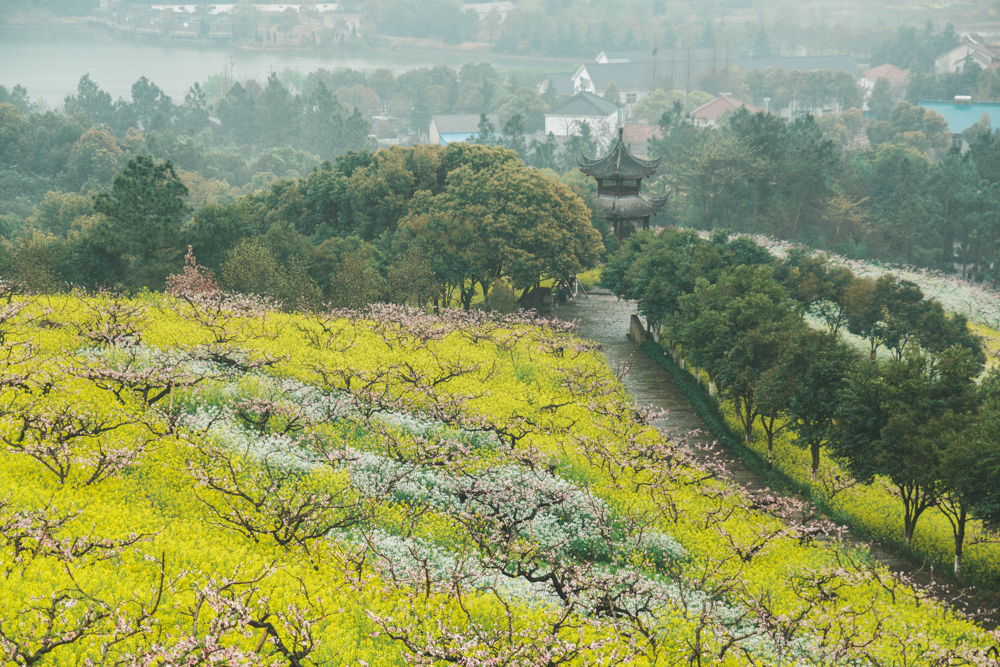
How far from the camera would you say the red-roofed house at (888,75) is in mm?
155500

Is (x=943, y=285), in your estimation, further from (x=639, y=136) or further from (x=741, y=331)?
(x=639, y=136)

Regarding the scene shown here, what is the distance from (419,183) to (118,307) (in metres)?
29.1

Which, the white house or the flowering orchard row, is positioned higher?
the white house

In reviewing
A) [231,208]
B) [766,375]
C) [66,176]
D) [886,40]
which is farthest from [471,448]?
[886,40]

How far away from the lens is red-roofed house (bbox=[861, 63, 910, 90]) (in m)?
156

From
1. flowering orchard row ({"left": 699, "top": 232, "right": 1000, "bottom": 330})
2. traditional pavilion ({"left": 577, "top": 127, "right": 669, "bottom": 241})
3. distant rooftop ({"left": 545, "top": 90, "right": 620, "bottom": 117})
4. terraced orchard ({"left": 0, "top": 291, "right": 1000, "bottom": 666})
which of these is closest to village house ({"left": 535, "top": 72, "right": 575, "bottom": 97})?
distant rooftop ({"left": 545, "top": 90, "right": 620, "bottom": 117})

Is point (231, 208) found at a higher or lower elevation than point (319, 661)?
higher

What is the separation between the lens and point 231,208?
158 ft

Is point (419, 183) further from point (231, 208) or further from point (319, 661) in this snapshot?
point (319, 661)

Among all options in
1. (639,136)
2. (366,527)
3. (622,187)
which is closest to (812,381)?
(366,527)

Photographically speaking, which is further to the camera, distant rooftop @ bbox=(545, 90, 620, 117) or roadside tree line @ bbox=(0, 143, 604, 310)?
distant rooftop @ bbox=(545, 90, 620, 117)

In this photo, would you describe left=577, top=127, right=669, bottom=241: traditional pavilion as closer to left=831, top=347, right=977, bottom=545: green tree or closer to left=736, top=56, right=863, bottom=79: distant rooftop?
left=831, top=347, right=977, bottom=545: green tree

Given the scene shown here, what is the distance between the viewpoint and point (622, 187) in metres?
66.2

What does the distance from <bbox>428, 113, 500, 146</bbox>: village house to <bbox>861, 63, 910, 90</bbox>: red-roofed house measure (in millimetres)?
76903
